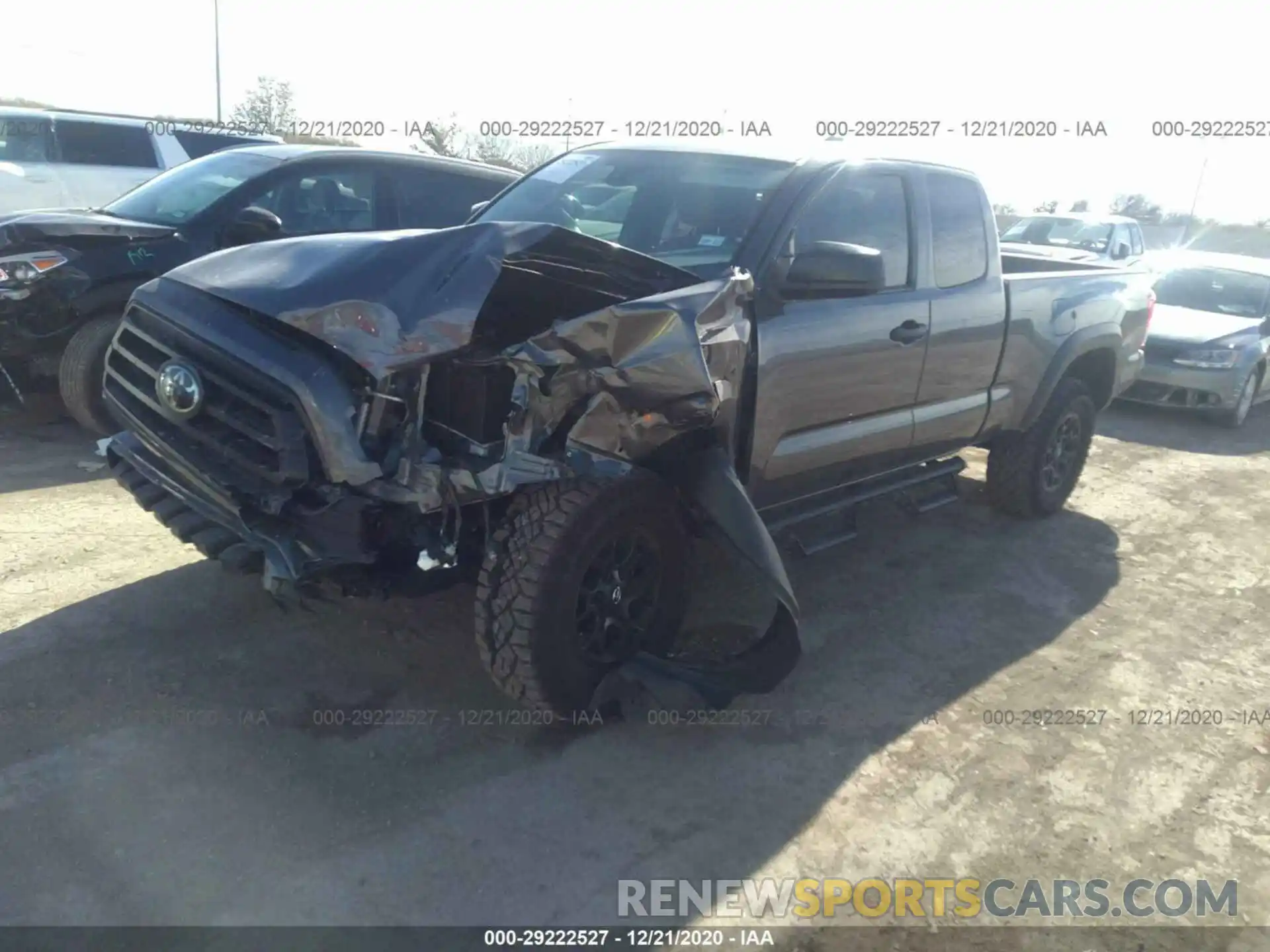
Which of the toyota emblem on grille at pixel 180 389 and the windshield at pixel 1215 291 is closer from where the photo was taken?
the toyota emblem on grille at pixel 180 389

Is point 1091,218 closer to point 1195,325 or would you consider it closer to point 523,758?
point 1195,325

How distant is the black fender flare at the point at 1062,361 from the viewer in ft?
18.5

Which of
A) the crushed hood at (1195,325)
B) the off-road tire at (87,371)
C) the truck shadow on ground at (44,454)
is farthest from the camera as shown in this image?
the crushed hood at (1195,325)

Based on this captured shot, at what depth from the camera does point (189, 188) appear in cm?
661

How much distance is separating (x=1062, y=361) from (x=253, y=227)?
4627 mm

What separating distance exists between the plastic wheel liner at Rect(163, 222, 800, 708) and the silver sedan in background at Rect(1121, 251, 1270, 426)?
6.74m

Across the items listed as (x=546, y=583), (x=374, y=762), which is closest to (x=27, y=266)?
(x=374, y=762)

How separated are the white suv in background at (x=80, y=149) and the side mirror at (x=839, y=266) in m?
8.69

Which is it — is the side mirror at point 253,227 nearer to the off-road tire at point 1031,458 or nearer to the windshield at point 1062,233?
the off-road tire at point 1031,458

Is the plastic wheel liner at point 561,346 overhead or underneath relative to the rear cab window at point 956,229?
underneath

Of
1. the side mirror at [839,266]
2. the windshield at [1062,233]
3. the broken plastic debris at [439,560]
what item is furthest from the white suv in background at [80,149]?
the windshield at [1062,233]

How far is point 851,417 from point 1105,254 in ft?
36.9

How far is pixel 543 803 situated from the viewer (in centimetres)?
310

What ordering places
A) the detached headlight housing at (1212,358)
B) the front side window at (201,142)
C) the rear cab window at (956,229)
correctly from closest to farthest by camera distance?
the rear cab window at (956,229) < the detached headlight housing at (1212,358) < the front side window at (201,142)
